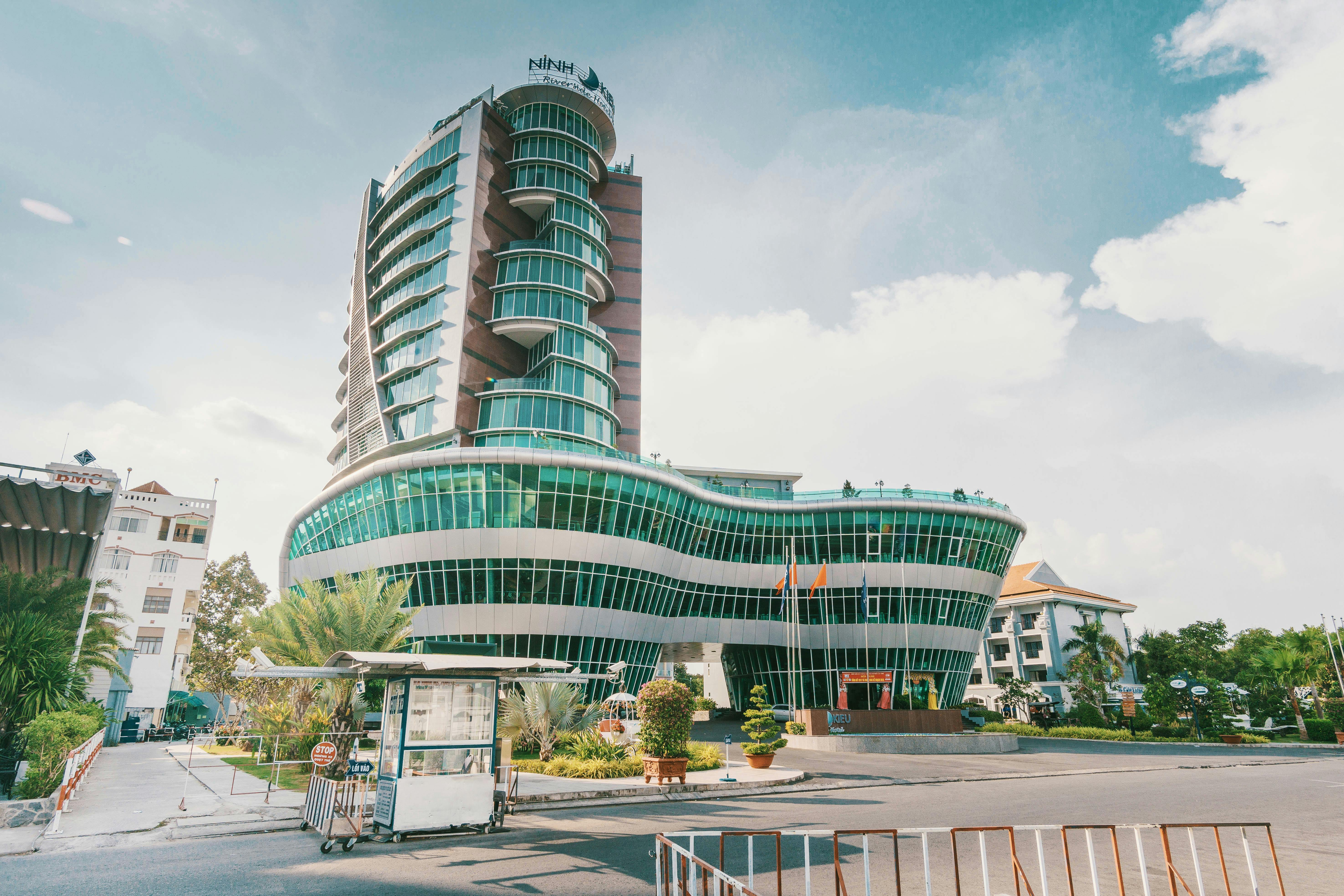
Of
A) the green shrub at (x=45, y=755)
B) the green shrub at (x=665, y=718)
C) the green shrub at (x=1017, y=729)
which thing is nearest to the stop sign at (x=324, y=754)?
the green shrub at (x=45, y=755)

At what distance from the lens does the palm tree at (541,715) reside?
28.7 meters

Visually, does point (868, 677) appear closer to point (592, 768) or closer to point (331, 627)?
point (592, 768)

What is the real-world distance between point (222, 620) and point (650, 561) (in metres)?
43.3

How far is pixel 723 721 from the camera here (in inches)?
2215

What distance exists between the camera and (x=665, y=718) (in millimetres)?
21422

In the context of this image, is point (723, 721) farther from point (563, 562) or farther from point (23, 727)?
A: point (23, 727)

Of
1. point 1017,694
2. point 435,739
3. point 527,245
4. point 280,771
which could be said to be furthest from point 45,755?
point 1017,694

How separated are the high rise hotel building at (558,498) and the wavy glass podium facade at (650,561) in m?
0.14

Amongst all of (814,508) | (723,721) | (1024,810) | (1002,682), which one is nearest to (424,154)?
(814,508)

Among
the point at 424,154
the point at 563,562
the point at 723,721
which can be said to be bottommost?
the point at 723,721

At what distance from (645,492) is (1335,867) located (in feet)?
121

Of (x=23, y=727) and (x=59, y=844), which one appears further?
(x=23, y=727)

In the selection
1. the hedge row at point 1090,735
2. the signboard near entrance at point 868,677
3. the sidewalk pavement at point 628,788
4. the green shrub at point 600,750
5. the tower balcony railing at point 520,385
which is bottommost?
the hedge row at point 1090,735

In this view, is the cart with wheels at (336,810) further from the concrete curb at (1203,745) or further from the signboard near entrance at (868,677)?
the signboard near entrance at (868,677)
